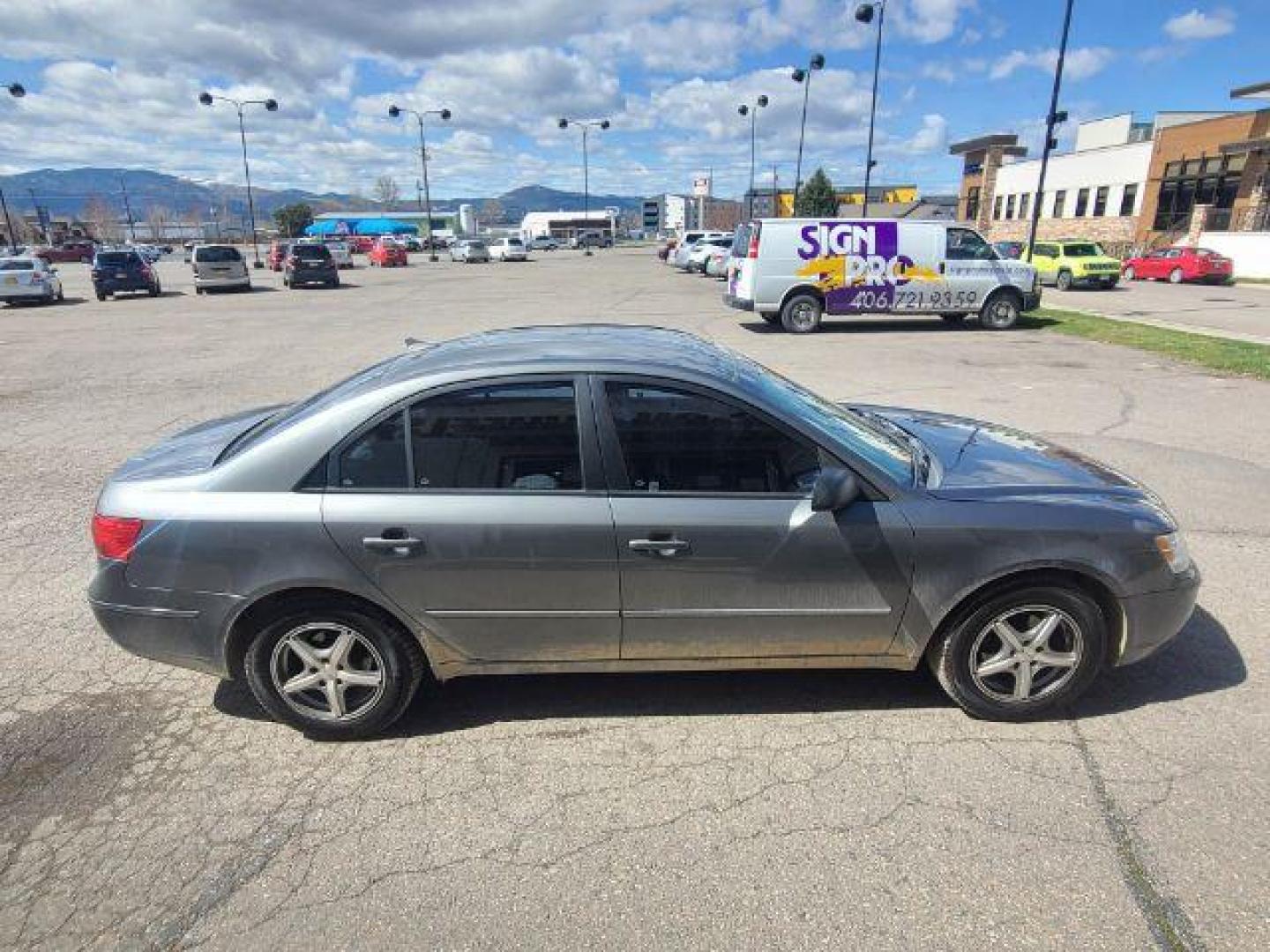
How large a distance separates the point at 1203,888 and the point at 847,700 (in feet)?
4.15

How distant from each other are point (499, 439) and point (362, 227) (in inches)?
4810

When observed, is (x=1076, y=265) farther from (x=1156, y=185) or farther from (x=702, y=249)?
(x=1156, y=185)

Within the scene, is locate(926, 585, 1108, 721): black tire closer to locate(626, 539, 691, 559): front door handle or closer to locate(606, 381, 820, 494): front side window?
locate(606, 381, 820, 494): front side window

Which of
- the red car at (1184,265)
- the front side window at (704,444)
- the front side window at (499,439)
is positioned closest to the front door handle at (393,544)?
the front side window at (499,439)

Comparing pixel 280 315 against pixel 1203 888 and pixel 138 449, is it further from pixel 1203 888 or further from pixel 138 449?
pixel 1203 888

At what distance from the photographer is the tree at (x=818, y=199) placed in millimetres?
63125

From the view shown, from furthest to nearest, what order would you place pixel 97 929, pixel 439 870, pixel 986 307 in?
pixel 986 307 → pixel 439 870 → pixel 97 929

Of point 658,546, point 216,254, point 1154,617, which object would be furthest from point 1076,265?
point 216,254

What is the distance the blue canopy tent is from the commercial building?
81284 millimetres

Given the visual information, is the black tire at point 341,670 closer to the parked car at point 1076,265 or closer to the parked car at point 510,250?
the parked car at point 1076,265

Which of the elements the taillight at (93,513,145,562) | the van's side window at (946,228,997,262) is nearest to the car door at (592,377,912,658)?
the taillight at (93,513,145,562)

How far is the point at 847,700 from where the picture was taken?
3166 mm

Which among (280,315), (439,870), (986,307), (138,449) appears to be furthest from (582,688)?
(280,315)

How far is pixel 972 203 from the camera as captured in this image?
2382 inches
